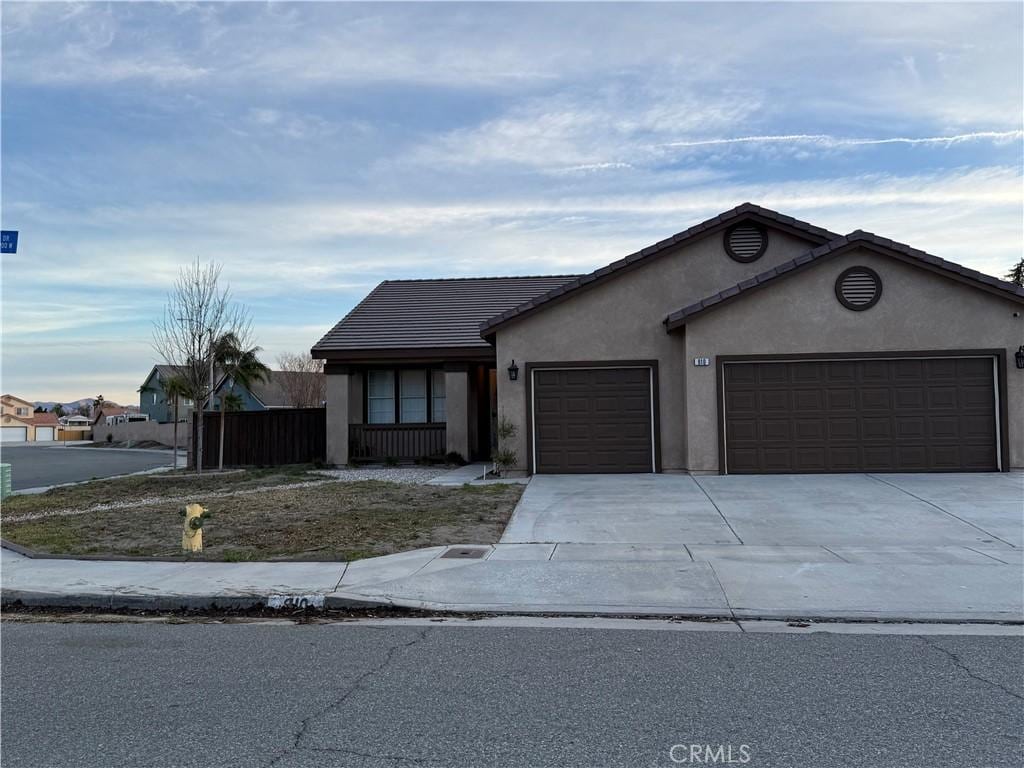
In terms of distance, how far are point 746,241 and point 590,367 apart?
449 centimetres

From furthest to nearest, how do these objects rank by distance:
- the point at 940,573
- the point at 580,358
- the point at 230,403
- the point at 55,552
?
the point at 230,403, the point at 580,358, the point at 55,552, the point at 940,573

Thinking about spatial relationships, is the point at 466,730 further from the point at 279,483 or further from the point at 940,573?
the point at 279,483

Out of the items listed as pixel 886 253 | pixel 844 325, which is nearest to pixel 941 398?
pixel 844 325

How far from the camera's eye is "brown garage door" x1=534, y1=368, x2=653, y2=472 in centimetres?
1709

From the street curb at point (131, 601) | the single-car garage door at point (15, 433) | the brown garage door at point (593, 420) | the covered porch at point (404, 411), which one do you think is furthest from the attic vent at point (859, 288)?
the single-car garage door at point (15, 433)

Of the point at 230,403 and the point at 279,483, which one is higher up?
the point at 230,403

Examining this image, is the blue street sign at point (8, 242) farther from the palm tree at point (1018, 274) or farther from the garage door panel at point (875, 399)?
the palm tree at point (1018, 274)

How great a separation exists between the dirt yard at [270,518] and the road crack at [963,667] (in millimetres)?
5432

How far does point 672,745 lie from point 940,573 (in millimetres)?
5465

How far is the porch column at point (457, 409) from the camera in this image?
21.2 m

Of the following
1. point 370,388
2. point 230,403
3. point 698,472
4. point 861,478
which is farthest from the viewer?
point 230,403

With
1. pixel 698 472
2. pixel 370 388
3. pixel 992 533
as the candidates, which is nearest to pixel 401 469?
pixel 370 388

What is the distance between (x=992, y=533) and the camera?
1050cm

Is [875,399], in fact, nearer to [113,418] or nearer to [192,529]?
[192,529]
